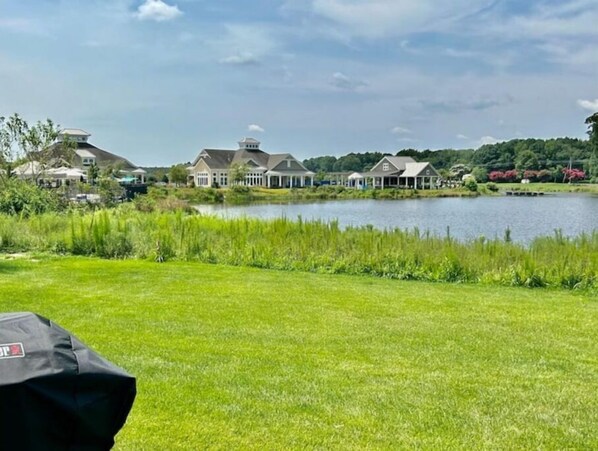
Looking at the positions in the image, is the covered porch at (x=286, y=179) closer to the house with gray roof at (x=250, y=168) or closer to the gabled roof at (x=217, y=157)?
the house with gray roof at (x=250, y=168)

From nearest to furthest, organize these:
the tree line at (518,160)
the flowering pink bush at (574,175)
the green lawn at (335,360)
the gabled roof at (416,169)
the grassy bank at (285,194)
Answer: the green lawn at (335,360) → the grassy bank at (285,194) → the gabled roof at (416,169) → the flowering pink bush at (574,175) → the tree line at (518,160)

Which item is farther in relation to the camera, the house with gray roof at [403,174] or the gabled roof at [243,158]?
the house with gray roof at [403,174]

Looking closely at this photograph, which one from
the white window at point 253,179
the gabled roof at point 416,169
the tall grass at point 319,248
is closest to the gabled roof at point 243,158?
the white window at point 253,179

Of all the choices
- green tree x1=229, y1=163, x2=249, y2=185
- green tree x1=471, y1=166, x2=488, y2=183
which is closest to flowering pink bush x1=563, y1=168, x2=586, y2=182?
green tree x1=471, y1=166, x2=488, y2=183

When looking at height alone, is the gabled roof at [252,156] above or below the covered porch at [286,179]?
above

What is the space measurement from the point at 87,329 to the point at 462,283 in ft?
21.4

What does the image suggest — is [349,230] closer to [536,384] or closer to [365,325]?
[365,325]

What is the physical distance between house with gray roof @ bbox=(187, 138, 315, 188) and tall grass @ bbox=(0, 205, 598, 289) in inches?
1922

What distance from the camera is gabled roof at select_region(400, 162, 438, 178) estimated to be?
6938 centimetres

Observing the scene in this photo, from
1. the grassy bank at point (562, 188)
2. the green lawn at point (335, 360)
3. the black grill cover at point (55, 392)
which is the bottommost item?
the green lawn at point (335, 360)

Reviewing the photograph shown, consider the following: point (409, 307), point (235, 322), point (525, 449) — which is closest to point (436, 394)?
point (525, 449)

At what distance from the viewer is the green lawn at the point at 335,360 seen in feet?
10.7

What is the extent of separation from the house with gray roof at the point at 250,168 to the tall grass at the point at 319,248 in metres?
48.8

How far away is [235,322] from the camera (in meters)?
5.79
